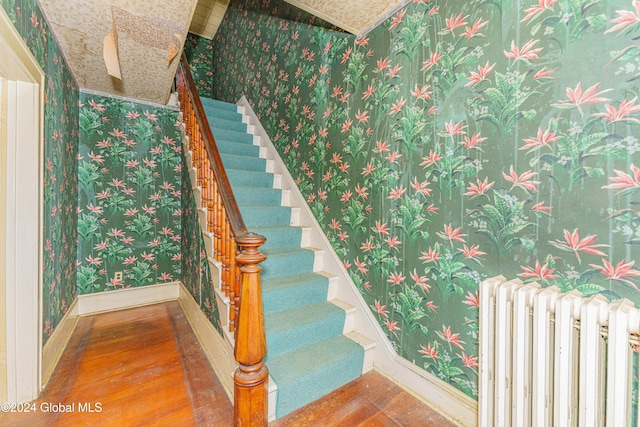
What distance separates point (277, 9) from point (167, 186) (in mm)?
2357

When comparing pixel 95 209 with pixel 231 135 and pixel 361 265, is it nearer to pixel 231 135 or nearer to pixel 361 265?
pixel 231 135

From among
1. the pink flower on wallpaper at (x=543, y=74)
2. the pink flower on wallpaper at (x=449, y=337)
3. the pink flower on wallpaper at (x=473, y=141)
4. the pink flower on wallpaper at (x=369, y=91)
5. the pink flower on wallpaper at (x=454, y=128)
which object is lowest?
the pink flower on wallpaper at (x=449, y=337)

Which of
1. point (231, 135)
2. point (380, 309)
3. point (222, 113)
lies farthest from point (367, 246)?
point (222, 113)

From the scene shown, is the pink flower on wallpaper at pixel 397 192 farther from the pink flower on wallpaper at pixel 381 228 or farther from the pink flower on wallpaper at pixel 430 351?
the pink flower on wallpaper at pixel 430 351

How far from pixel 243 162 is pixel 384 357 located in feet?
7.34

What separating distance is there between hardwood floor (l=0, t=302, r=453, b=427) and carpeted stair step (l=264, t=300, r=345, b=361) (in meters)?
0.33

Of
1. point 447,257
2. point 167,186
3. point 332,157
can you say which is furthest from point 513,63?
point 167,186

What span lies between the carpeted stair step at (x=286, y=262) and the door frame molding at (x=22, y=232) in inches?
52.5

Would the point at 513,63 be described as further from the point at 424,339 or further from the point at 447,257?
the point at 424,339

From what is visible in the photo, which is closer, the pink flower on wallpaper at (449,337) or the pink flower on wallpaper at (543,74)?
the pink flower on wallpaper at (543,74)

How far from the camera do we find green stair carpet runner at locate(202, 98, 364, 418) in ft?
5.09

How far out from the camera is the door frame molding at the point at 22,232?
151 cm

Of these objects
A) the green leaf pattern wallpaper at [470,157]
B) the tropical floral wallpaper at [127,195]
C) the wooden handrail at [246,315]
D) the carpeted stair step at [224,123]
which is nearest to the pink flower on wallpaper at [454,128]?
the green leaf pattern wallpaper at [470,157]

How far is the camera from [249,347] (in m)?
1.20
